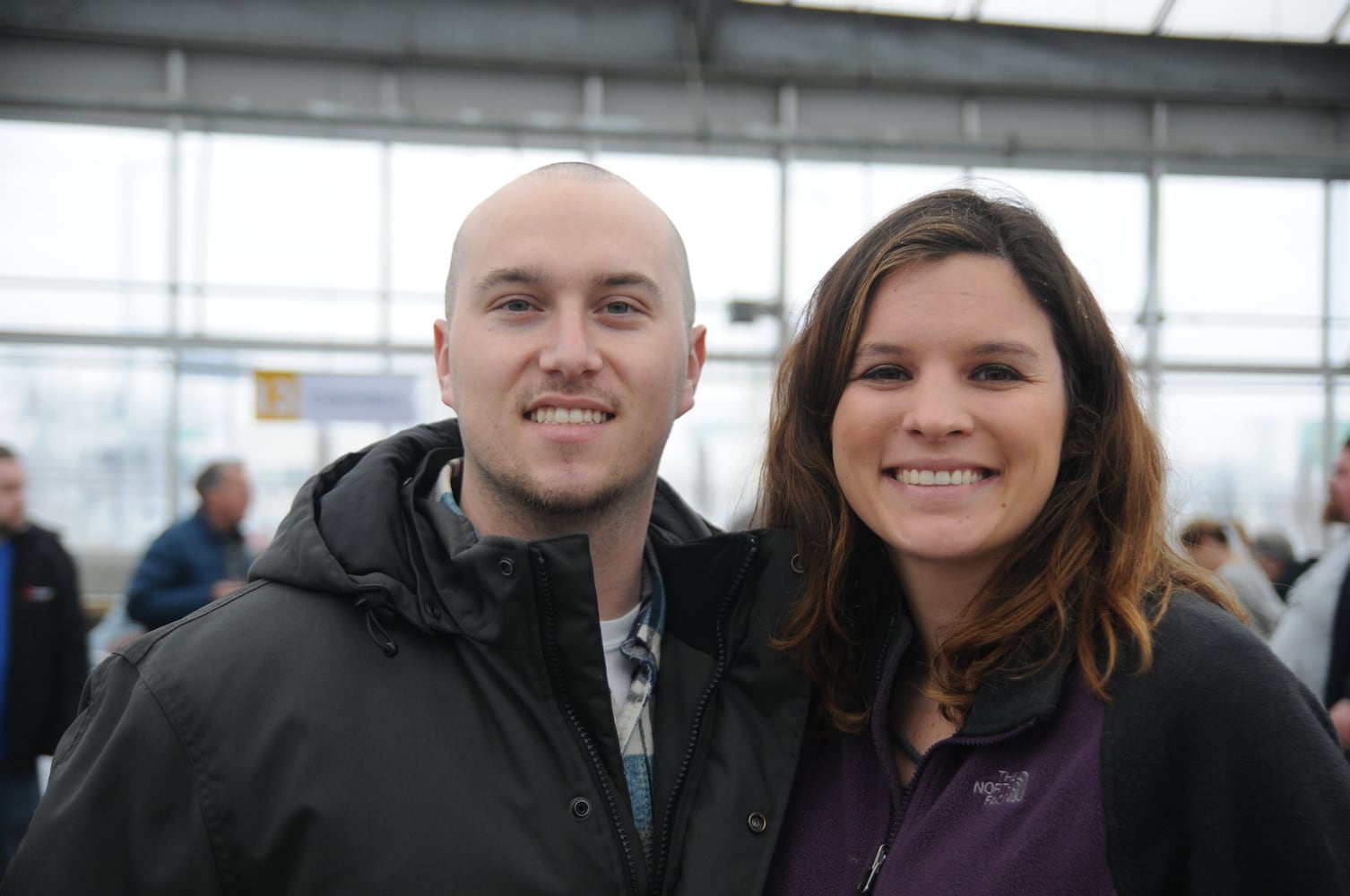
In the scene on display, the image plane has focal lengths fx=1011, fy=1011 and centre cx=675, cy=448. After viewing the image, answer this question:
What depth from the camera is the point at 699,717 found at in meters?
1.55

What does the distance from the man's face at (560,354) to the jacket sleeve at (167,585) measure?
11.4 feet

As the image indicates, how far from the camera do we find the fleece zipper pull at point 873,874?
1378 mm

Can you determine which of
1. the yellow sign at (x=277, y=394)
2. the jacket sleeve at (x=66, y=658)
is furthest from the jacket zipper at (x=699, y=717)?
the yellow sign at (x=277, y=394)

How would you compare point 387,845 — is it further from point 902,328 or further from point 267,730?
point 902,328

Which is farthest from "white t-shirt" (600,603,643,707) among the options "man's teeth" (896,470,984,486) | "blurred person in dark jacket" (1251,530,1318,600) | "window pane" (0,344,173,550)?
"window pane" (0,344,173,550)

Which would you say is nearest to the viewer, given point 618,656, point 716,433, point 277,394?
point 618,656

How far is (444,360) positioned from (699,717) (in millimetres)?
750

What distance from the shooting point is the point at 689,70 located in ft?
31.7

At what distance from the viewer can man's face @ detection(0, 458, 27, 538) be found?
374 cm

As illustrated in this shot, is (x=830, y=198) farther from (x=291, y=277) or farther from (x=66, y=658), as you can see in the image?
(x=66, y=658)

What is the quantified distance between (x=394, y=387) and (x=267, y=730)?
7.02 m

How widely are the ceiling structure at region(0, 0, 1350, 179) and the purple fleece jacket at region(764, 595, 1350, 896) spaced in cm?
881

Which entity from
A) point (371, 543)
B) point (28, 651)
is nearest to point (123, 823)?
point (371, 543)

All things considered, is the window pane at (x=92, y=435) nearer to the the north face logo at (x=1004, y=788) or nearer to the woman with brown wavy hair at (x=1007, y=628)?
the woman with brown wavy hair at (x=1007, y=628)
